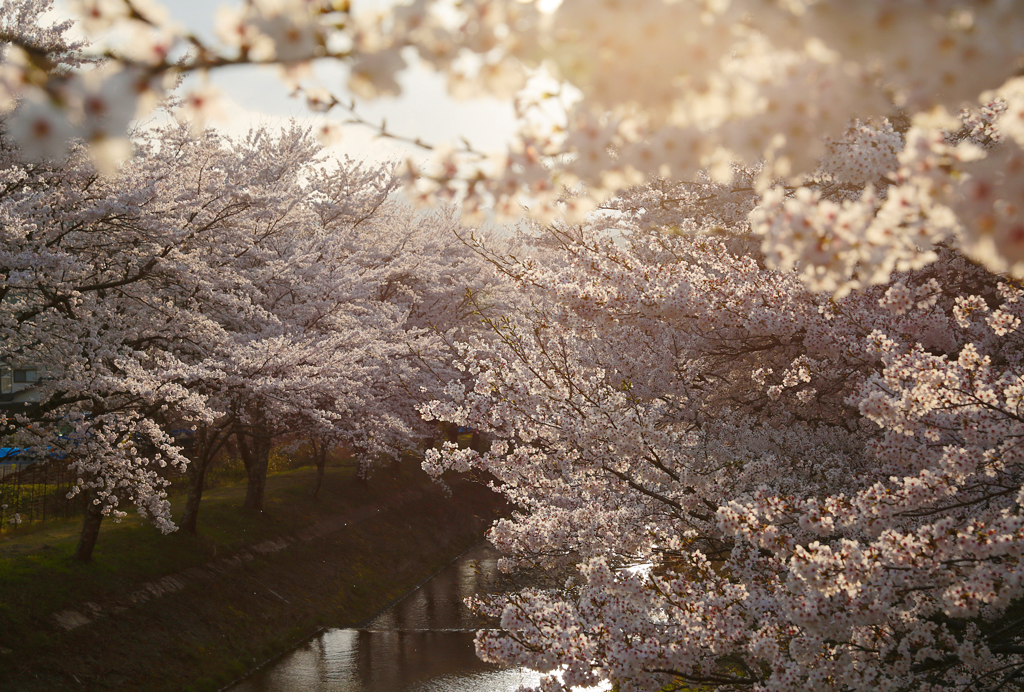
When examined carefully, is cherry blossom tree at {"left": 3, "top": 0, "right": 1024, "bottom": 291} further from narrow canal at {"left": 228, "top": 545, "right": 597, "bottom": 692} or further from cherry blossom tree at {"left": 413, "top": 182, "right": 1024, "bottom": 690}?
narrow canal at {"left": 228, "top": 545, "right": 597, "bottom": 692}

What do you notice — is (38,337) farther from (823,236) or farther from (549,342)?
(823,236)

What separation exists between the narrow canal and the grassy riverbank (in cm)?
67

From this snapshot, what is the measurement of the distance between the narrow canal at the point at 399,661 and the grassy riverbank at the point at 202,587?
0.67m

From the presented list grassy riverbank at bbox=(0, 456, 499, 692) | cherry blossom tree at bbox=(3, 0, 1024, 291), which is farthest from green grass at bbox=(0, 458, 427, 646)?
cherry blossom tree at bbox=(3, 0, 1024, 291)

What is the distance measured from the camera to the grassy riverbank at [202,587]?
443 inches

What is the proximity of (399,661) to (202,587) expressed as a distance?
14.9 feet

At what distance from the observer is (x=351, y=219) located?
26281 millimetres

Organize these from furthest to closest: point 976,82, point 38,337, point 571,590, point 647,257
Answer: point 38,337 → point 647,257 → point 571,590 → point 976,82

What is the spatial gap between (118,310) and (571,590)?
10.5 metres

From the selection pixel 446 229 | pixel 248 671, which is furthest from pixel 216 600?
pixel 446 229

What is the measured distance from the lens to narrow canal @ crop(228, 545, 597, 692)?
500 inches

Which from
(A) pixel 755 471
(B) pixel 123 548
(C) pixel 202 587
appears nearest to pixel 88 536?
(B) pixel 123 548

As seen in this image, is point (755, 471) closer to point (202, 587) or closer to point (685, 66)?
point (685, 66)

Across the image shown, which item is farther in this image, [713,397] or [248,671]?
[248,671]
